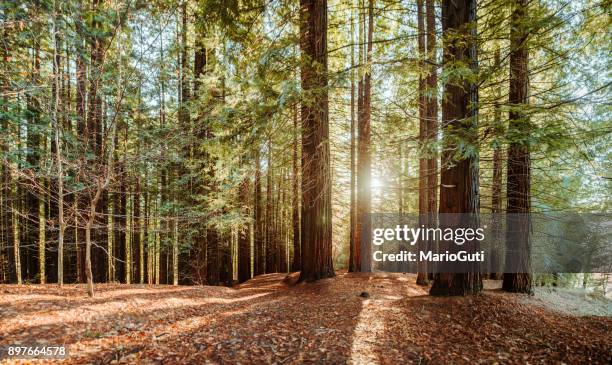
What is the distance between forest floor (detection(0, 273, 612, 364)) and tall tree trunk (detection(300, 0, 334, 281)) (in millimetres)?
1516

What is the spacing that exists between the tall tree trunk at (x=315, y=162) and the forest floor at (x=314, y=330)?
1.52m

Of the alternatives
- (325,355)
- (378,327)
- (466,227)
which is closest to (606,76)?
(466,227)

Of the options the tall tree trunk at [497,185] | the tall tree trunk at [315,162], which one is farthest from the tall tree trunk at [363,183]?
the tall tree trunk at [497,185]

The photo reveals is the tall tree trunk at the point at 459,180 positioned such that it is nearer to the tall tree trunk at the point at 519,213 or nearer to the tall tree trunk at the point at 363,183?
the tall tree trunk at the point at 519,213

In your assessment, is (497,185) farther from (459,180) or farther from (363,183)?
(363,183)

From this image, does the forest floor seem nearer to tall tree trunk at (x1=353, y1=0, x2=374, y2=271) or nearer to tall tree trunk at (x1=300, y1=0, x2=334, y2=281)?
tall tree trunk at (x1=300, y1=0, x2=334, y2=281)

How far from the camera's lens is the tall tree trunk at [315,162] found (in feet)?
20.7

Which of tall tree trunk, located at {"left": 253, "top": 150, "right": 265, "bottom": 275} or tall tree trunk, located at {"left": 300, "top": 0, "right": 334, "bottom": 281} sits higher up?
tall tree trunk, located at {"left": 300, "top": 0, "right": 334, "bottom": 281}

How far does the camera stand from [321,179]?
655 centimetres

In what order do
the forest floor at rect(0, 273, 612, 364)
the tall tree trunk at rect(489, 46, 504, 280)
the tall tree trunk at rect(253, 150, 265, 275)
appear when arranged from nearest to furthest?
the forest floor at rect(0, 273, 612, 364) → the tall tree trunk at rect(489, 46, 504, 280) → the tall tree trunk at rect(253, 150, 265, 275)

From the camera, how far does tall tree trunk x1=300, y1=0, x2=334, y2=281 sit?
20.7ft

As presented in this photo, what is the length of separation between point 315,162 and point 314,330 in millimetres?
3747

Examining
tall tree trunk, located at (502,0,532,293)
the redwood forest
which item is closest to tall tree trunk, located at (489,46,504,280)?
the redwood forest

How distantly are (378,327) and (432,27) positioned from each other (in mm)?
7575
